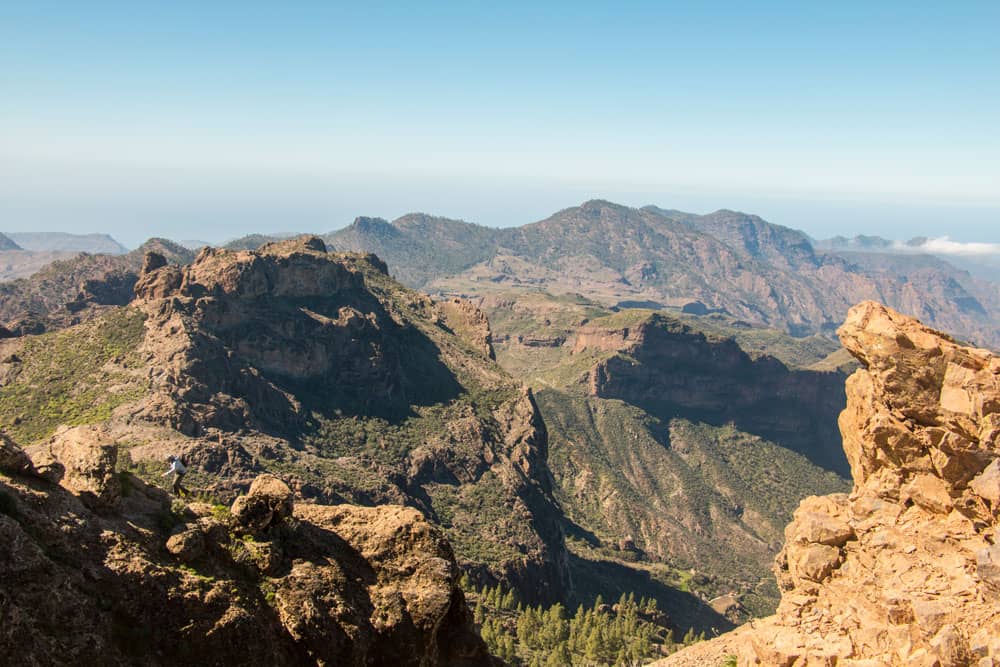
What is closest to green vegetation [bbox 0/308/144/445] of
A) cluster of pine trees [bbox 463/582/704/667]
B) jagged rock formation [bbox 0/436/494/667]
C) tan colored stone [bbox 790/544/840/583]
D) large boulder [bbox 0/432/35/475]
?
cluster of pine trees [bbox 463/582/704/667]

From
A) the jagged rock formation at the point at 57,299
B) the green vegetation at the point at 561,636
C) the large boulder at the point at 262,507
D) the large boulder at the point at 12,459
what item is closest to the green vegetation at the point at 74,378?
the jagged rock formation at the point at 57,299

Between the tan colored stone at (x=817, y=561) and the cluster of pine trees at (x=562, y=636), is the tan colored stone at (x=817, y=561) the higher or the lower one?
the higher one

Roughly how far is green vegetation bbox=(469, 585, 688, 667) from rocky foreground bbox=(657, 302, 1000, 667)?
4246cm

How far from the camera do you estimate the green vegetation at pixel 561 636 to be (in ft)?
255

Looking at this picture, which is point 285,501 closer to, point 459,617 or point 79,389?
point 459,617

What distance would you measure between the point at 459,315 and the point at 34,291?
128 metres

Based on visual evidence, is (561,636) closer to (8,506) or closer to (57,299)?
(8,506)

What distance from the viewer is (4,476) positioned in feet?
57.5

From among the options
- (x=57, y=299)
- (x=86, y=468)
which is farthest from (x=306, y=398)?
(x=57, y=299)

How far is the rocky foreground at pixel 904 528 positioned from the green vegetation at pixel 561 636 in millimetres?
→ 42459

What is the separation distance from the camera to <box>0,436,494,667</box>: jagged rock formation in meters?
15.4

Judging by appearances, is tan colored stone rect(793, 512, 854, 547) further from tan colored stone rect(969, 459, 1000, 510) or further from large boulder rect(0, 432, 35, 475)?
large boulder rect(0, 432, 35, 475)

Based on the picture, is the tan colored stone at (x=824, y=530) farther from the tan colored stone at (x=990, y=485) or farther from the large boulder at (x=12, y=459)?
the large boulder at (x=12, y=459)

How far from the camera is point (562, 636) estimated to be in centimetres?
8538
